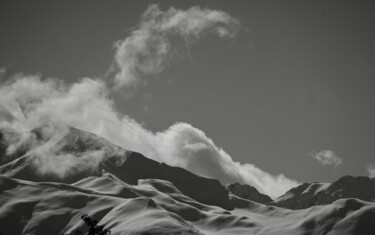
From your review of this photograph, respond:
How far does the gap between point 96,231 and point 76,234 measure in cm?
561

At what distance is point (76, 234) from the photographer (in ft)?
331

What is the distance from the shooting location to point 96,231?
3824 inches
